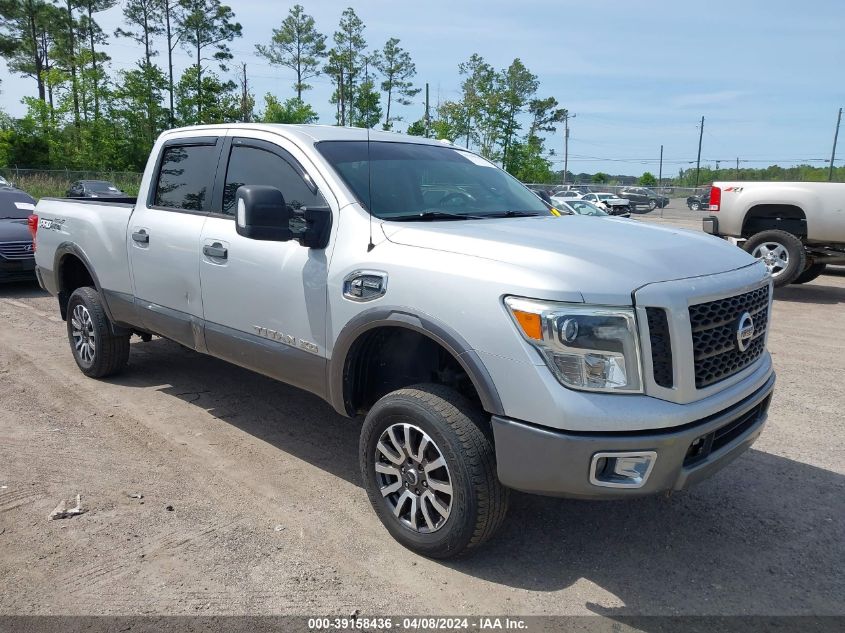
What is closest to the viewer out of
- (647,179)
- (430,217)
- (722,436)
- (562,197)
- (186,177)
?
(722,436)

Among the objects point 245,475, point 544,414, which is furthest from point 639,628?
point 245,475

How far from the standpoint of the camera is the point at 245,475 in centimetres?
399

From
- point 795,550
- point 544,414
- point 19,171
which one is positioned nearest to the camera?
point 544,414

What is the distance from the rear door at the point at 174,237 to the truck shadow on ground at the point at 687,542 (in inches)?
39.1

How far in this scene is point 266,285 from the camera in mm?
3777

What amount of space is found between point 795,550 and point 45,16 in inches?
2263

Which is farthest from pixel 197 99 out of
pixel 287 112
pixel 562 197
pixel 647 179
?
pixel 647 179

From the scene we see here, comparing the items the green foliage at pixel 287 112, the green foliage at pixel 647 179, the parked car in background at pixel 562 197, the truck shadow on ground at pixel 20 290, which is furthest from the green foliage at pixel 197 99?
the green foliage at pixel 647 179

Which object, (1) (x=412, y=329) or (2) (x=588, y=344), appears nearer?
(2) (x=588, y=344)

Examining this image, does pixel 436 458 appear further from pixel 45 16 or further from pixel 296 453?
pixel 45 16

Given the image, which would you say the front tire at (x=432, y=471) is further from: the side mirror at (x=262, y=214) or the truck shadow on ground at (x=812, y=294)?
the truck shadow on ground at (x=812, y=294)

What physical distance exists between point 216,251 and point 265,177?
21.3 inches

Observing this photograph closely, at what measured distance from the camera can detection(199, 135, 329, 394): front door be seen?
3.57 metres

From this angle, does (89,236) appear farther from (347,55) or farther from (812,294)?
(347,55)
